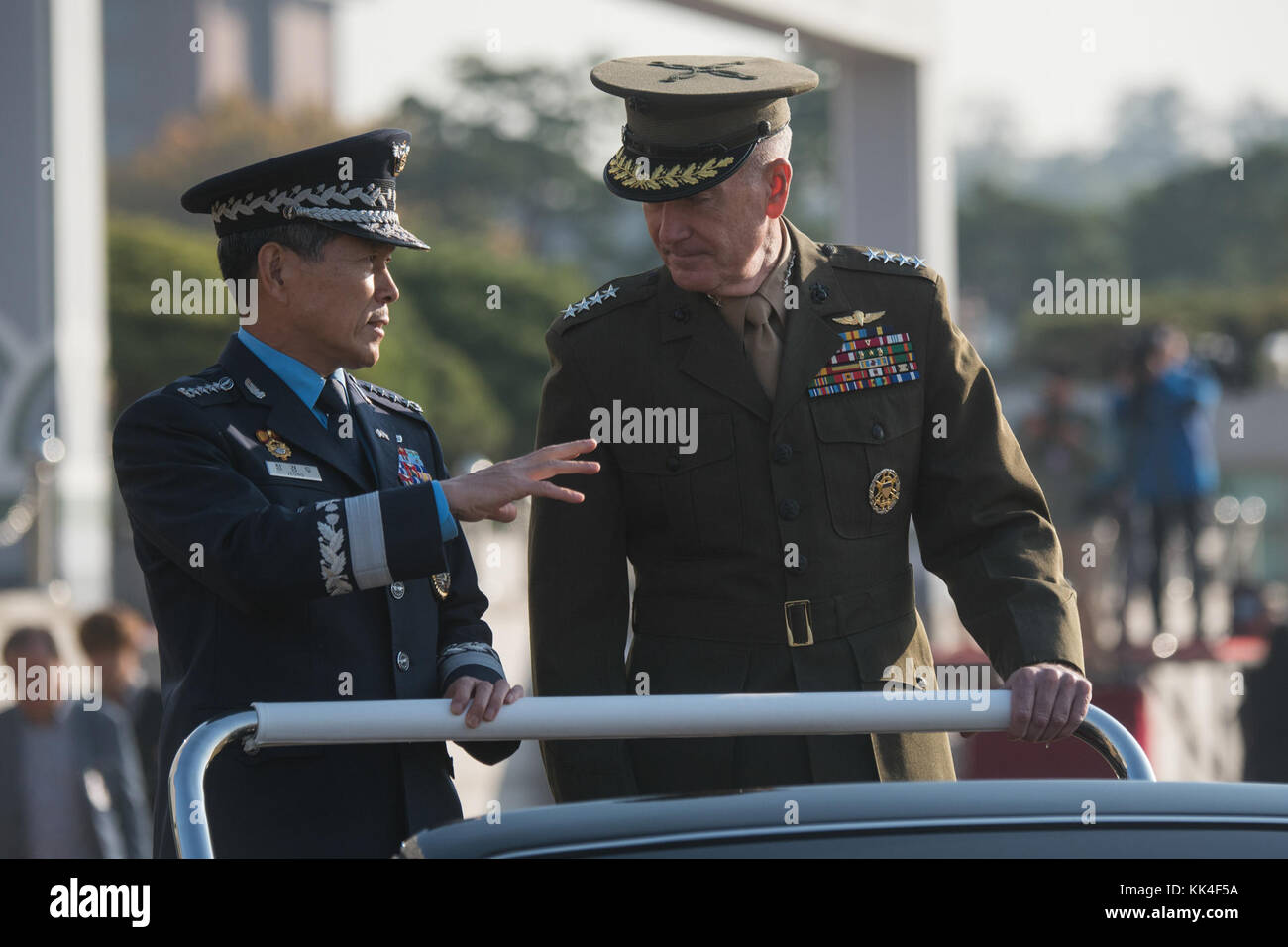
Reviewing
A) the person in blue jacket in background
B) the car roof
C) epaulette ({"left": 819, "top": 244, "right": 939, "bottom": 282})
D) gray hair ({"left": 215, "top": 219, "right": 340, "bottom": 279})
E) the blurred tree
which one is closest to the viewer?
the car roof

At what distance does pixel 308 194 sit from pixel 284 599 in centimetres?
62

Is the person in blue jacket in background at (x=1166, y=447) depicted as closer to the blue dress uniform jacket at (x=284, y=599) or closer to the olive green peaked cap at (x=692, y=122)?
the olive green peaked cap at (x=692, y=122)

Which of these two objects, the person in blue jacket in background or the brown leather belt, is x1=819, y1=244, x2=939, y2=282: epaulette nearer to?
the brown leather belt

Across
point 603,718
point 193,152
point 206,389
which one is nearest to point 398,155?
point 206,389

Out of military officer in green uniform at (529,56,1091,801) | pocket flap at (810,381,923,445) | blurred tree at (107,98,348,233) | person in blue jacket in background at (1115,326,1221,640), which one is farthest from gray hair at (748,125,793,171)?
blurred tree at (107,98,348,233)

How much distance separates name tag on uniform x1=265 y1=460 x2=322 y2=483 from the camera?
2.50 meters

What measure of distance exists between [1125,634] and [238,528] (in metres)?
7.98

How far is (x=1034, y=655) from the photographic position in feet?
8.59

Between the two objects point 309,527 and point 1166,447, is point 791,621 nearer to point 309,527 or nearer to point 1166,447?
point 309,527

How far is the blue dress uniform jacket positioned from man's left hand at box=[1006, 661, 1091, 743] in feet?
2.26

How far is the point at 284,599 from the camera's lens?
7.57 ft

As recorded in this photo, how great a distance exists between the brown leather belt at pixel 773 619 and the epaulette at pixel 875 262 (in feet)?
1.75
